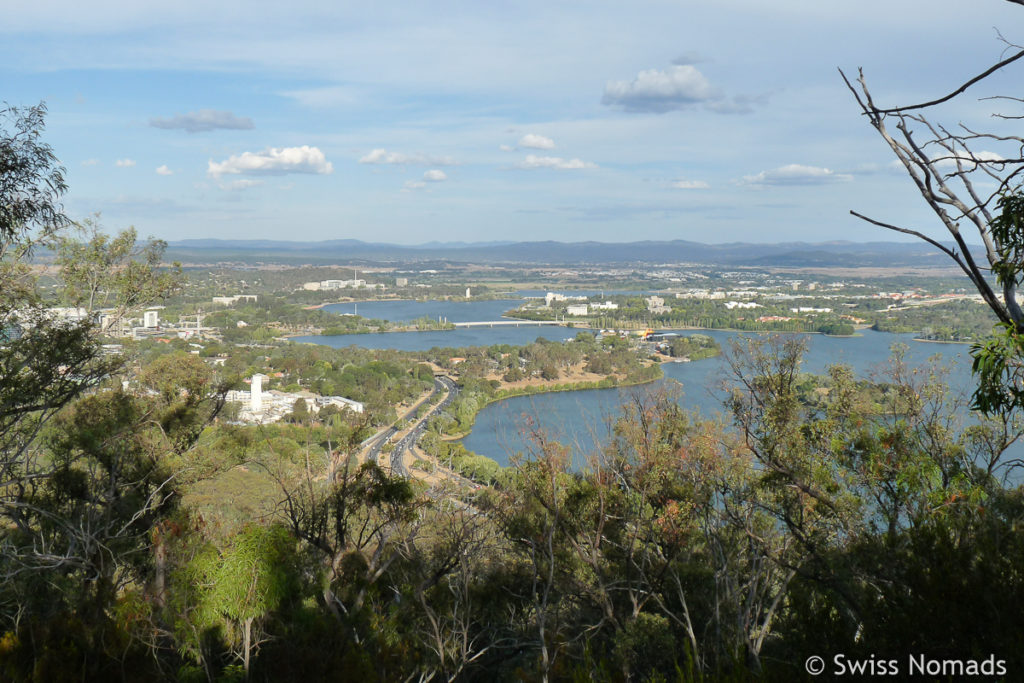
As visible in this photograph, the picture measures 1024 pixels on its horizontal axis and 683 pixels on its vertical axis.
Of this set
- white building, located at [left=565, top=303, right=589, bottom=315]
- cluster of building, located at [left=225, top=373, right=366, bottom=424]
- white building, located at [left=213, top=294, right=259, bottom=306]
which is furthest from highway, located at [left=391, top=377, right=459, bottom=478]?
white building, located at [left=565, top=303, right=589, bottom=315]

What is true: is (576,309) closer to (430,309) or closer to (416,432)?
(430,309)

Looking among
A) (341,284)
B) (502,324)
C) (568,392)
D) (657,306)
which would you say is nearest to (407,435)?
(568,392)

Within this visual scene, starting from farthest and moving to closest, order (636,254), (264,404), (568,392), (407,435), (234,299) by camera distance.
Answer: (636,254) → (234,299) → (568,392) → (407,435) → (264,404)

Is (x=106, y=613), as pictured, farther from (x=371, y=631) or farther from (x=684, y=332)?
(x=684, y=332)

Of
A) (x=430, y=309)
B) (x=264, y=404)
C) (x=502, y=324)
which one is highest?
(x=264, y=404)

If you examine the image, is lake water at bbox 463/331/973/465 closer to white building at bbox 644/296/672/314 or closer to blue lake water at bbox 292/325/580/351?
blue lake water at bbox 292/325/580/351

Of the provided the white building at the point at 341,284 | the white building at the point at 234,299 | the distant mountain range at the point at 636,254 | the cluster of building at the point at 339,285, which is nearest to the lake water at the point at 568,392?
the cluster of building at the point at 339,285

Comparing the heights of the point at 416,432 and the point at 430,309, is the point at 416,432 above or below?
below

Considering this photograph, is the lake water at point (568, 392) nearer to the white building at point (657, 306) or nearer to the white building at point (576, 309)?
the white building at point (576, 309)

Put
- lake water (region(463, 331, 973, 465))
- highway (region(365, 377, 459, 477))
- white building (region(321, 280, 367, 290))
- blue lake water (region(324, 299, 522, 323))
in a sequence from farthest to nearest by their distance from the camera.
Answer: white building (region(321, 280, 367, 290)) < blue lake water (region(324, 299, 522, 323)) < lake water (region(463, 331, 973, 465)) < highway (region(365, 377, 459, 477))
